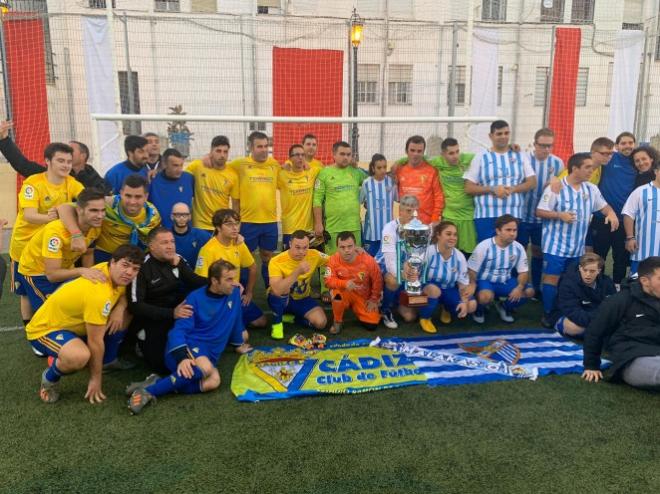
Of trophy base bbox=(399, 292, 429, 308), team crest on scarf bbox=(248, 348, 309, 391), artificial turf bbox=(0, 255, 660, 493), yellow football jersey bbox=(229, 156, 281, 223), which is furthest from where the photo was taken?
yellow football jersey bbox=(229, 156, 281, 223)

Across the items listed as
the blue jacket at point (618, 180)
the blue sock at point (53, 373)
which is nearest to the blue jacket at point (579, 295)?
the blue jacket at point (618, 180)

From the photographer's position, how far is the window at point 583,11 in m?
16.0

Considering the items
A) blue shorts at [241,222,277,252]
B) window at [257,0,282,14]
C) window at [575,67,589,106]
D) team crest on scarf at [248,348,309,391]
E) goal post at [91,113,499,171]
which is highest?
window at [257,0,282,14]

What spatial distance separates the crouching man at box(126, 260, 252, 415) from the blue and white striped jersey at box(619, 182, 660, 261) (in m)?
3.63

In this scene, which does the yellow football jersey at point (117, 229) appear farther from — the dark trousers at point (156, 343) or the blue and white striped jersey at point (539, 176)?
the blue and white striped jersey at point (539, 176)

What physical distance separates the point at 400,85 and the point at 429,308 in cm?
919

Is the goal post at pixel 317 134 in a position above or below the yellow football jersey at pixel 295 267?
above

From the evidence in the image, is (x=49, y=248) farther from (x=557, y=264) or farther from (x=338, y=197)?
(x=557, y=264)

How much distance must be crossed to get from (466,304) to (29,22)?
7.35 metres

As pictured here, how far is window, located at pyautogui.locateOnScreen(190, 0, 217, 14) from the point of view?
14727 millimetres

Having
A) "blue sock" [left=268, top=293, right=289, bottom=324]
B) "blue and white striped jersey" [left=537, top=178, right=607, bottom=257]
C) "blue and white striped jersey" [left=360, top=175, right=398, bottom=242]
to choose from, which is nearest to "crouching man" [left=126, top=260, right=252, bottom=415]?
"blue sock" [left=268, top=293, right=289, bottom=324]

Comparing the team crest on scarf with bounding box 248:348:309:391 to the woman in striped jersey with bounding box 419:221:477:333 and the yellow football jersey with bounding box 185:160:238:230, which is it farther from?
the yellow football jersey with bounding box 185:160:238:230

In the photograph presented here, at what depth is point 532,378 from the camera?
3.46 meters

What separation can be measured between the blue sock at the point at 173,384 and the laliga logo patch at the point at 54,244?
1.17m
